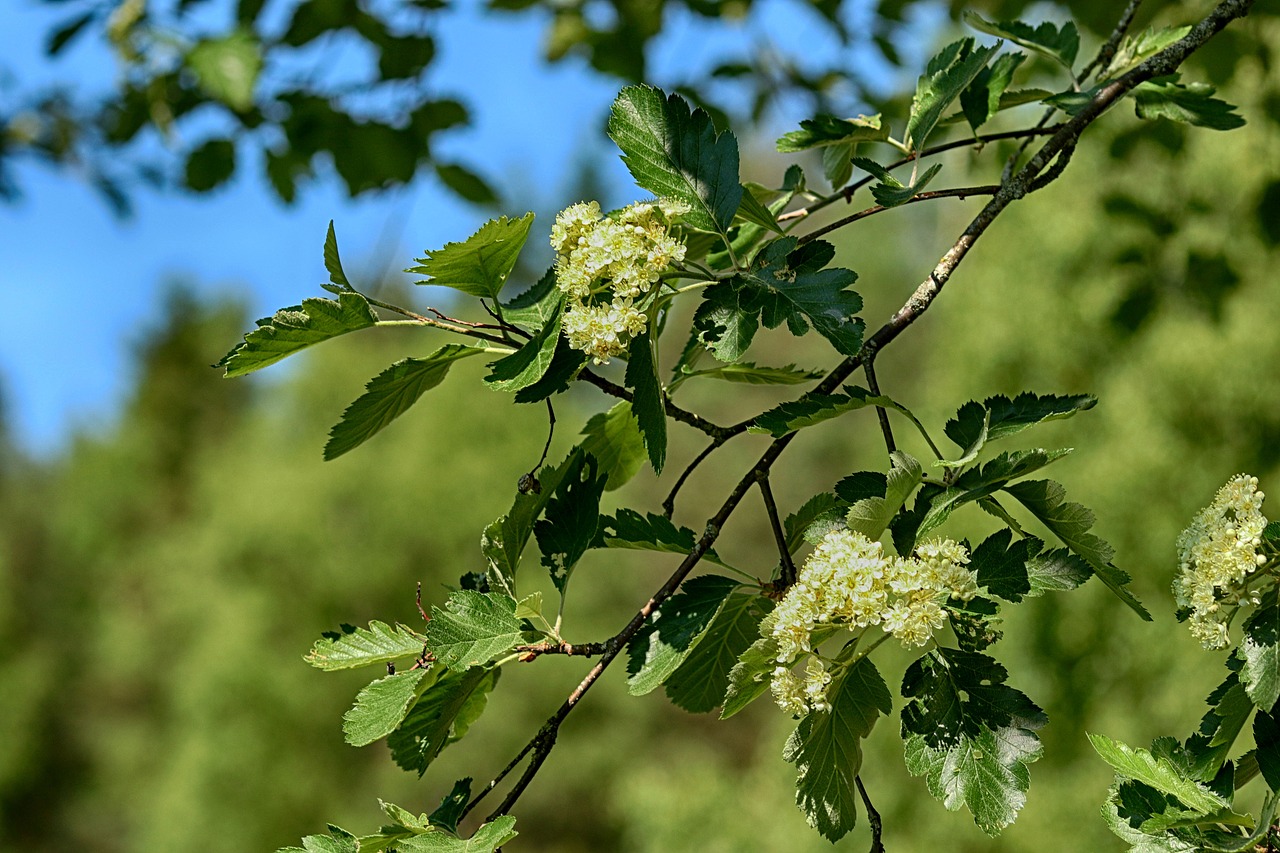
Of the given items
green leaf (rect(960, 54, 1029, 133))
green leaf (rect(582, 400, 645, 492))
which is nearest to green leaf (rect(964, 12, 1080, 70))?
green leaf (rect(960, 54, 1029, 133))

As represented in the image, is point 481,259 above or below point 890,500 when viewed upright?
Result: above

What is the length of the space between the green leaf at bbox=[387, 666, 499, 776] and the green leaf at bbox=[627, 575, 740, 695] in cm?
11

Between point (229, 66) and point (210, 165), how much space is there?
191 millimetres

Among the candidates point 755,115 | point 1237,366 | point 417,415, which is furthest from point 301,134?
point 417,415

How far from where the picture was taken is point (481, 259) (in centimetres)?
75

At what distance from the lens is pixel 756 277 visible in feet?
2.38

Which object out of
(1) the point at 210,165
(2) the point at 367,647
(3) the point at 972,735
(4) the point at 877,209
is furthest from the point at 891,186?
(1) the point at 210,165

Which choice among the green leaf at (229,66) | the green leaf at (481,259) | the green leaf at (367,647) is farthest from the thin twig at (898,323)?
the green leaf at (229,66)

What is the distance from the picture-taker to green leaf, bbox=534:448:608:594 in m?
0.79

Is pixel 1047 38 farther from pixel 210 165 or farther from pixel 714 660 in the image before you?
pixel 210 165

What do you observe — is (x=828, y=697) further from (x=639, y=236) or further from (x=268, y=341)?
(x=268, y=341)

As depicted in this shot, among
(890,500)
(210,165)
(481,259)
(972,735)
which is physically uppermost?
(481,259)

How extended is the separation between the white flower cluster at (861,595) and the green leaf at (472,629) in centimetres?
19

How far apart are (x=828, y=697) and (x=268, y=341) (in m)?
0.43
